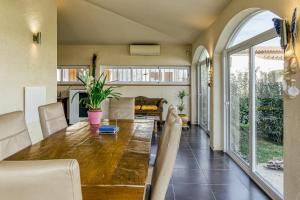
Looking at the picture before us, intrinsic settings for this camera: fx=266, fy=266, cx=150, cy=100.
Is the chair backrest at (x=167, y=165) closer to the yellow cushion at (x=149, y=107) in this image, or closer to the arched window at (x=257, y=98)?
the arched window at (x=257, y=98)

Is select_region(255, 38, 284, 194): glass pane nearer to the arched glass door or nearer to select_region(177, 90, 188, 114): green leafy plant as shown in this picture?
the arched glass door

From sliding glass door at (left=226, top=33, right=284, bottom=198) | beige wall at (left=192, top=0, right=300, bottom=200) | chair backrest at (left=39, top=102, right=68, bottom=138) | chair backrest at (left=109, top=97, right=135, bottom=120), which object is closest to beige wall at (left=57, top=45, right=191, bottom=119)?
beige wall at (left=192, top=0, right=300, bottom=200)

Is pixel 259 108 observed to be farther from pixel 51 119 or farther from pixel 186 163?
pixel 51 119

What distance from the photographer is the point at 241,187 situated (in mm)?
3260

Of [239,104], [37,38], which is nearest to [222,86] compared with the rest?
[239,104]

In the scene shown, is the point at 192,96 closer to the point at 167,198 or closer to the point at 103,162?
the point at 167,198

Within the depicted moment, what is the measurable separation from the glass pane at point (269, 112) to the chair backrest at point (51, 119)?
238cm

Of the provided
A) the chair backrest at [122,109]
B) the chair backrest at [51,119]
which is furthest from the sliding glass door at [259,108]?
the chair backrest at [51,119]

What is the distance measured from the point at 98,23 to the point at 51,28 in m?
2.24

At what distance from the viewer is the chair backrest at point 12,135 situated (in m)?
1.95

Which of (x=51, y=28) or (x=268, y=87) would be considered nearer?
(x=268, y=87)

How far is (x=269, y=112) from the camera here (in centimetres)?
306

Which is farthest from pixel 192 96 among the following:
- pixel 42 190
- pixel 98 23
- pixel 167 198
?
pixel 42 190

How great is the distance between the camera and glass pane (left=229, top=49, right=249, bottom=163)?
3.86m
